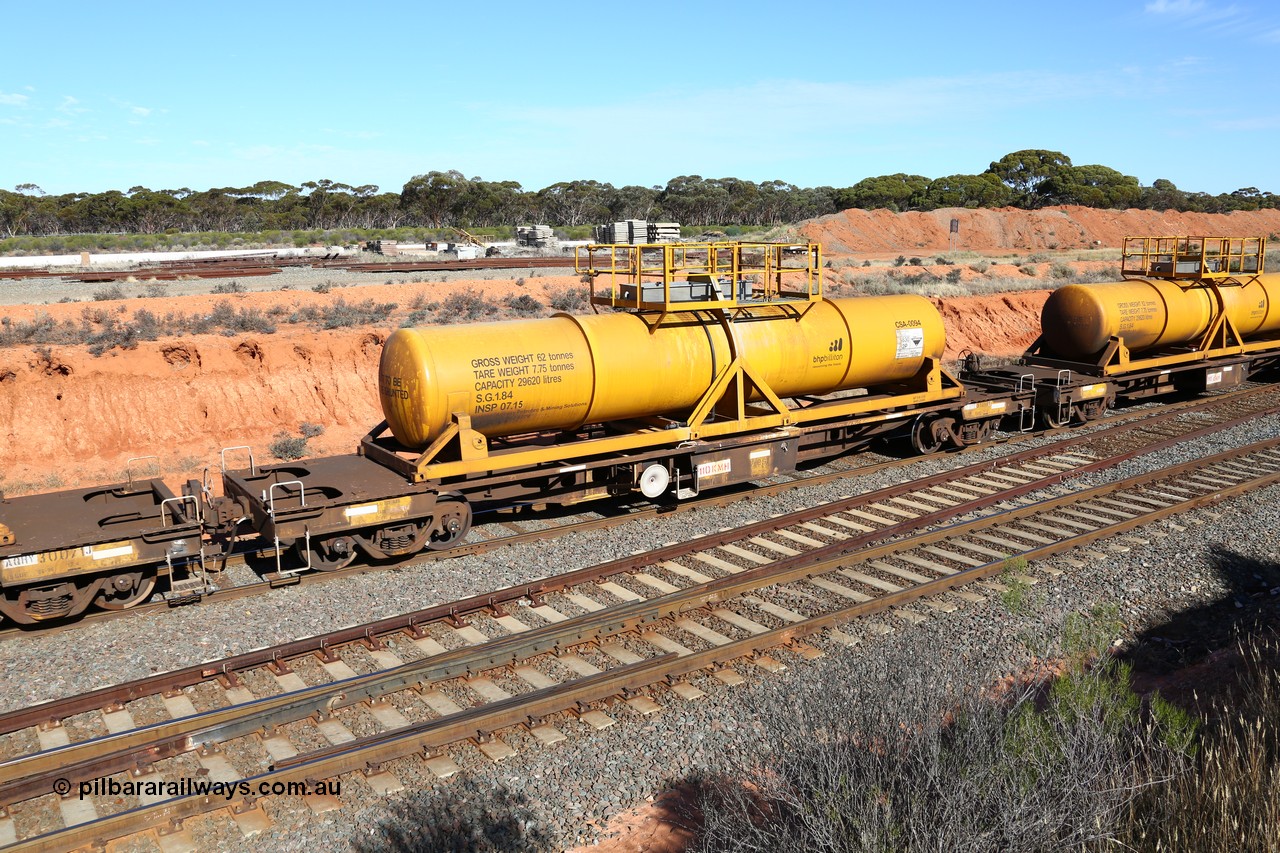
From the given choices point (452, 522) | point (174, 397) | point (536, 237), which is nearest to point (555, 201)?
point (536, 237)

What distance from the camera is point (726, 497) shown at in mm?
13789

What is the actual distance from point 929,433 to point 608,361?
6765mm

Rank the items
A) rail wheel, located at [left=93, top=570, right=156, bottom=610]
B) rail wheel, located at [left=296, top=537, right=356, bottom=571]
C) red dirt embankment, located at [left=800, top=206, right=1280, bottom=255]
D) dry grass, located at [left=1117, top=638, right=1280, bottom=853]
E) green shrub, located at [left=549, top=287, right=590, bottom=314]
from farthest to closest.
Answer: red dirt embankment, located at [left=800, top=206, right=1280, bottom=255]
green shrub, located at [left=549, top=287, right=590, bottom=314]
rail wheel, located at [left=296, top=537, right=356, bottom=571]
rail wheel, located at [left=93, top=570, right=156, bottom=610]
dry grass, located at [left=1117, top=638, right=1280, bottom=853]

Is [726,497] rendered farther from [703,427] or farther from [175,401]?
[175,401]

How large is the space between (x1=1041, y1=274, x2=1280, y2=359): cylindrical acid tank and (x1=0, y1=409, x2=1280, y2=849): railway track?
19.5ft

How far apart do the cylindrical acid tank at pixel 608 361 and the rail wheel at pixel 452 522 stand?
87cm

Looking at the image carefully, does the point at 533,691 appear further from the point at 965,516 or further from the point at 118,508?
the point at 965,516

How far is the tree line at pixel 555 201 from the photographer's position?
3142 inches

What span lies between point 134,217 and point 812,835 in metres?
88.4

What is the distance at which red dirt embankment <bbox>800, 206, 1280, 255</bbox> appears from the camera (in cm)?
7256

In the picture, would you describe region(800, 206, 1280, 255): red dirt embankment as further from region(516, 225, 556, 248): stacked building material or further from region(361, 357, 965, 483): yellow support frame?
region(361, 357, 965, 483): yellow support frame

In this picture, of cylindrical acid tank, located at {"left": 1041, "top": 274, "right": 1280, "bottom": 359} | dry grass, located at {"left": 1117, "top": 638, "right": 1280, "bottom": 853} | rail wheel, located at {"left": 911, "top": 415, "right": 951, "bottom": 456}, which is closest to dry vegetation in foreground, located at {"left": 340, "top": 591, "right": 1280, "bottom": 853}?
dry grass, located at {"left": 1117, "top": 638, "right": 1280, "bottom": 853}

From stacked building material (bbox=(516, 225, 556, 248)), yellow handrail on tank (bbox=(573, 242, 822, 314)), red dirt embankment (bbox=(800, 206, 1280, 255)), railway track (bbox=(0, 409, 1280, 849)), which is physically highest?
red dirt embankment (bbox=(800, 206, 1280, 255))

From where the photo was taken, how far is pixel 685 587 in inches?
408
